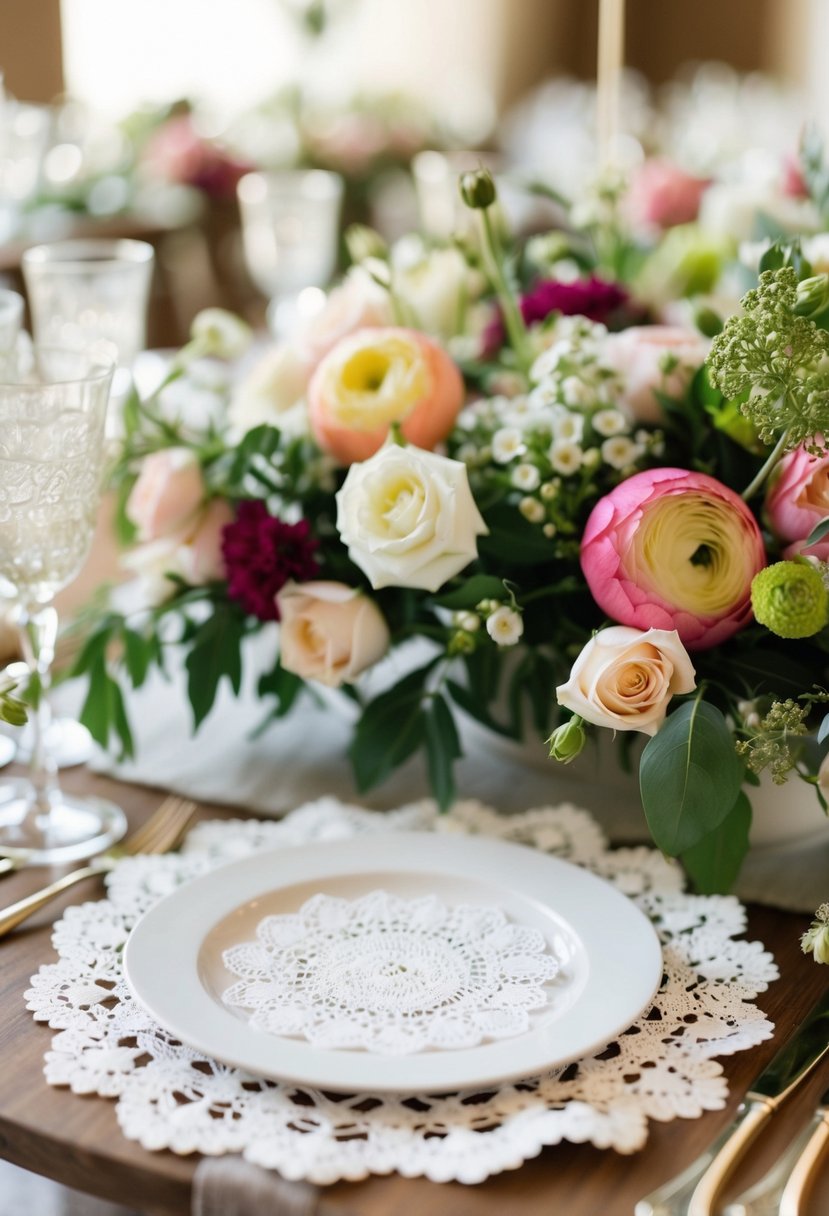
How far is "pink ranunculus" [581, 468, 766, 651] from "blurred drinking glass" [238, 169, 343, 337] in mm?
1083

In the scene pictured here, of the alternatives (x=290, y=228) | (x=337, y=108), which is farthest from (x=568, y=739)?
(x=337, y=108)

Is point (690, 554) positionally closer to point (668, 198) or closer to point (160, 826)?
point (160, 826)

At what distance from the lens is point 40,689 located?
81 centimetres

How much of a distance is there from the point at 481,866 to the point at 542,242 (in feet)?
2.22

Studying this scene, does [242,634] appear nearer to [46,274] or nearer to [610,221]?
[46,274]

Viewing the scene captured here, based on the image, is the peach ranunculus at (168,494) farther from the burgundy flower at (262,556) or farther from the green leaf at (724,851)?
the green leaf at (724,851)

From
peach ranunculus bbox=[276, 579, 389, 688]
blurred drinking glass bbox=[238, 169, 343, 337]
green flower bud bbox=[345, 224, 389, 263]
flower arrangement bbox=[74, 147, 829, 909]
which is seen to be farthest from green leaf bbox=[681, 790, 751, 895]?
blurred drinking glass bbox=[238, 169, 343, 337]

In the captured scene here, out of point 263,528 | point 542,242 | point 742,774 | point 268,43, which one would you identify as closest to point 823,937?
point 742,774

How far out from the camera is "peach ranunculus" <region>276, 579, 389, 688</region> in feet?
2.68

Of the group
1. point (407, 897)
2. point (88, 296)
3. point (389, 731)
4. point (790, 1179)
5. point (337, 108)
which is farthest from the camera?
point (337, 108)

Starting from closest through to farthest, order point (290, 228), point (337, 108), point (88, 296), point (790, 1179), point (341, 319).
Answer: point (790, 1179) → point (341, 319) → point (88, 296) → point (290, 228) → point (337, 108)

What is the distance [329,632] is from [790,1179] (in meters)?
0.41

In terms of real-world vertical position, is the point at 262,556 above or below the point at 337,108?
above

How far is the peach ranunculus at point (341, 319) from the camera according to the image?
3.05ft
